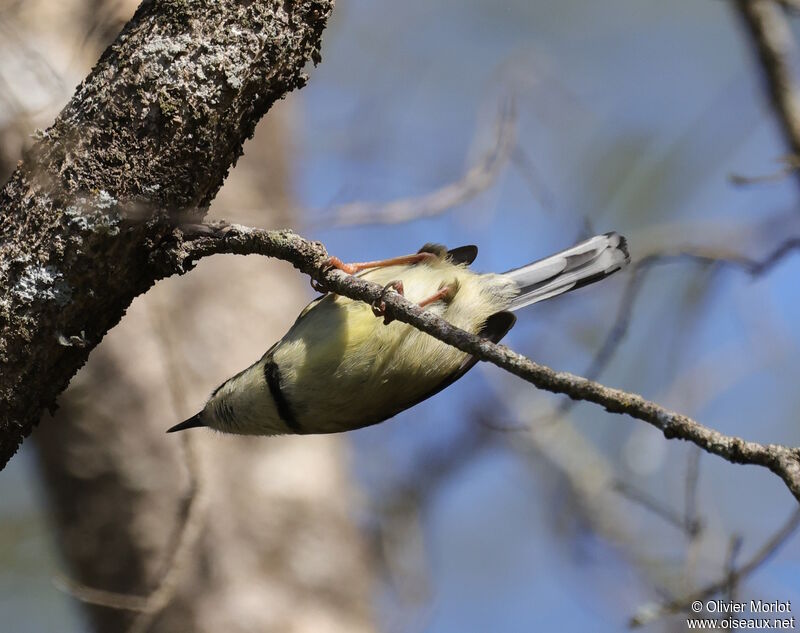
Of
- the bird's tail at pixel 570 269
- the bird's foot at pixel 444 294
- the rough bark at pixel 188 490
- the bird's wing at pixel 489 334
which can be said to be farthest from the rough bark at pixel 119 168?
the rough bark at pixel 188 490

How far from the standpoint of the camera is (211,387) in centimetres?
458

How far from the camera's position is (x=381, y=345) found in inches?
112

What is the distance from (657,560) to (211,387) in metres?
2.85

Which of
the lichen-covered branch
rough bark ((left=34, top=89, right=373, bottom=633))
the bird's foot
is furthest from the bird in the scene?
rough bark ((left=34, top=89, right=373, bottom=633))

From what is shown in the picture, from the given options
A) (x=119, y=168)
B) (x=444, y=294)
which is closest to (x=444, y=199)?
(x=444, y=294)

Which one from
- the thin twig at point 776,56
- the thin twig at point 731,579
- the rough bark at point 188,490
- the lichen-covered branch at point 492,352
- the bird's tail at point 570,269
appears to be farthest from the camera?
the rough bark at point 188,490

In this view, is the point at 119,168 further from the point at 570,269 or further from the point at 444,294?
the point at 570,269

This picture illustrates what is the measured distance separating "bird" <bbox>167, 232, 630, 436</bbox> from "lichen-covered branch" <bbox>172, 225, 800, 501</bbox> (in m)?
0.69

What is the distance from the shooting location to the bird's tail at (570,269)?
3.22m

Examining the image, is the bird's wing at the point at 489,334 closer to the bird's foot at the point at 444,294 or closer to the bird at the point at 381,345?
the bird at the point at 381,345

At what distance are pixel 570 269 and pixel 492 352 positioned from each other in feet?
5.41

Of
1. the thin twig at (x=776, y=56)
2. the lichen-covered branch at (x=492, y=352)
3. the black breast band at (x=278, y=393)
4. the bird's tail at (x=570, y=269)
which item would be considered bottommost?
the lichen-covered branch at (x=492, y=352)

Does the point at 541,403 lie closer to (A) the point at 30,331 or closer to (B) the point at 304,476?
(B) the point at 304,476

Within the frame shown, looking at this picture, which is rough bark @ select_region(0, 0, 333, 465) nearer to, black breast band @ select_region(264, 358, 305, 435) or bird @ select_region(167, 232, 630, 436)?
bird @ select_region(167, 232, 630, 436)
